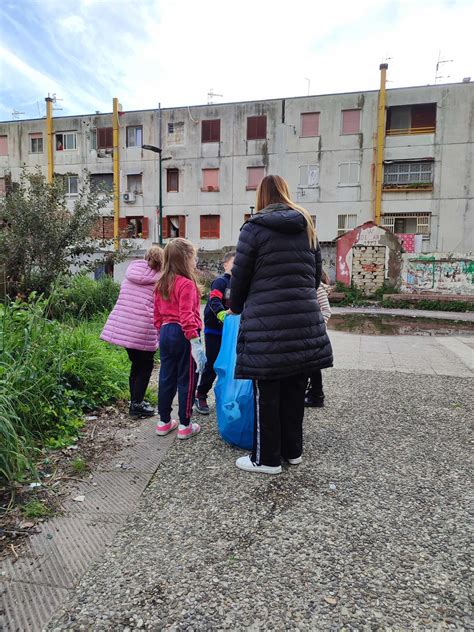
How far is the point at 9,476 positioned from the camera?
2.90m

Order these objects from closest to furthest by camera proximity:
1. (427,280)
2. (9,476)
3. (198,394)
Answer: (9,476), (198,394), (427,280)

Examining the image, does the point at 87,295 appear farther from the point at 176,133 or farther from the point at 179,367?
the point at 176,133

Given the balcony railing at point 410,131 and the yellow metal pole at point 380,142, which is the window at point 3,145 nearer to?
the yellow metal pole at point 380,142

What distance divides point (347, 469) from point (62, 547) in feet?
6.34

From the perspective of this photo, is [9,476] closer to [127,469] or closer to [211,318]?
[127,469]

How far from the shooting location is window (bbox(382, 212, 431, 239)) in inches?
1161

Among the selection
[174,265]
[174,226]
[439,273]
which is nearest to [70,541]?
[174,265]

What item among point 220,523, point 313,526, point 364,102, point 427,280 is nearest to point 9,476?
point 220,523

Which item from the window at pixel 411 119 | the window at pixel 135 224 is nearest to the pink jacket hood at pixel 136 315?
the window at pixel 411 119

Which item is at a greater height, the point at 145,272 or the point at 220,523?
the point at 145,272

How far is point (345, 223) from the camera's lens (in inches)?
1211

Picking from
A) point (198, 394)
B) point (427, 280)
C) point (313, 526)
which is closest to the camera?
point (313, 526)

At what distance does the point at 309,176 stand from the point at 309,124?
11.4 ft

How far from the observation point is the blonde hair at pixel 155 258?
14.0 feet
